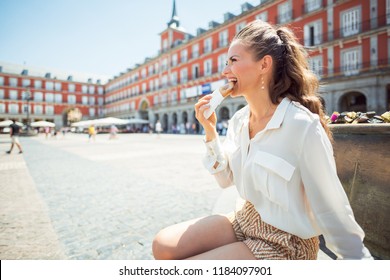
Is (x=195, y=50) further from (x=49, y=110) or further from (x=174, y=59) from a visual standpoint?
(x=49, y=110)

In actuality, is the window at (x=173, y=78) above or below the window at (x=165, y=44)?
below

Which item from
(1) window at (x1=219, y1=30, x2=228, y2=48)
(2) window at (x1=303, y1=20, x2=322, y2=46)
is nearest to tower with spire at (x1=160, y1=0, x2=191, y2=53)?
(1) window at (x1=219, y1=30, x2=228, y2=48)

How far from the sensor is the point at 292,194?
2.97 ft

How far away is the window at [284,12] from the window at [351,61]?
18.3 ft

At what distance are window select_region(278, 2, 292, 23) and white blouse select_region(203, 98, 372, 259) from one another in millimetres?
22356

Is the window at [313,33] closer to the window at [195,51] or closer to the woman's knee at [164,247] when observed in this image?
the window at [195,51]

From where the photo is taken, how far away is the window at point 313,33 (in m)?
18.3

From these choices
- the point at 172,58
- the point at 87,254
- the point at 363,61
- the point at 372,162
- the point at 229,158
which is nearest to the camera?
the point at 229,158

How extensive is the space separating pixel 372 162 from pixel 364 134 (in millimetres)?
194

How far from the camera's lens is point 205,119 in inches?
48.1

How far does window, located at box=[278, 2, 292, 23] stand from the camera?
63.9ft

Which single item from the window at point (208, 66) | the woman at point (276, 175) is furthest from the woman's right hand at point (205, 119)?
the window at point (208, 66)
